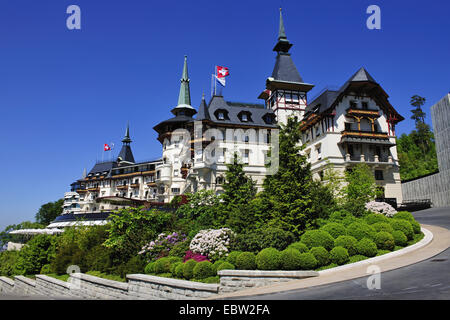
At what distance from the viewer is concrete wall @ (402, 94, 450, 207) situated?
143ft

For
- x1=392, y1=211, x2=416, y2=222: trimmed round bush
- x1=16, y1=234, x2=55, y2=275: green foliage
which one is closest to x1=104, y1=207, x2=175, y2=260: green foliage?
x1=16, y1=234, x2=55, y2=275: green foliage

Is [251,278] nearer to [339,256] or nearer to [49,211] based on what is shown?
[339,256]

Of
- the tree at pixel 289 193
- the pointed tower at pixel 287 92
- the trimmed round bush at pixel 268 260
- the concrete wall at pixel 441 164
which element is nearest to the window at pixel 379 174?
the concrete wall at pixel 441 164

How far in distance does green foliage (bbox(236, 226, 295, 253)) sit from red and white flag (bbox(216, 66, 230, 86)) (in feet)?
119

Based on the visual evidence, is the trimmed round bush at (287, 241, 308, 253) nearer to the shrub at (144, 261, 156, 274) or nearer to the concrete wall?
the shrub at (144, 261, 156, 274)

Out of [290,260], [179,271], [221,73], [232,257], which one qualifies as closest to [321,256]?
[290,260]

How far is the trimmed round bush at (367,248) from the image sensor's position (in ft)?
54.3

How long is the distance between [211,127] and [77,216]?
23.1m

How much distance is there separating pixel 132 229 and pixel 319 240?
1326cm

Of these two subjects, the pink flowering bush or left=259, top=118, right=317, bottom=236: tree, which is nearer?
left=259, top=118, right=317, bottom=236: tree

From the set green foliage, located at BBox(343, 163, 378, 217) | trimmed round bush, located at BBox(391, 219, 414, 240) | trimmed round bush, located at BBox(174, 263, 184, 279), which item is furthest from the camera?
green foliage, located at BBox(343, 163, 378, 217)

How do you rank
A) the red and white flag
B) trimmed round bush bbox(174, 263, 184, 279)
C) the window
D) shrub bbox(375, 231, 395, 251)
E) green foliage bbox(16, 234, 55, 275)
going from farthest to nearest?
the red and white flag
the window
green foliage bbox(16, 234, 55, 275)
shrub bbox(375, 231, 395, 251)
trimmed round bush bbox(174, 263, 184, 279)
